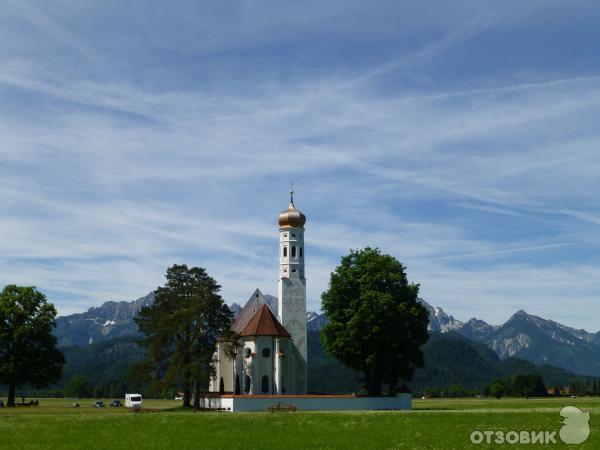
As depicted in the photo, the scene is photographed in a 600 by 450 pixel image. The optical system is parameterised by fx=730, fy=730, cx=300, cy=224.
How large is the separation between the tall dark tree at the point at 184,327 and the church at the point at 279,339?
338 centimetres

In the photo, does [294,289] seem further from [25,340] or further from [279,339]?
[25,340]

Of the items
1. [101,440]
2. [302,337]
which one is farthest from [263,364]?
[101,440]

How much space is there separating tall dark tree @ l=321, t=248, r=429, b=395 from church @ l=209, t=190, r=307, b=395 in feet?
28.0

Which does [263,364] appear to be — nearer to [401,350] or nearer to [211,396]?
[211,396]

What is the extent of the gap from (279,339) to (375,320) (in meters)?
14.8

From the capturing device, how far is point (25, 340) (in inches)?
2756

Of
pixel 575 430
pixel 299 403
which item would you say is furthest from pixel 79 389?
pixel 575 430

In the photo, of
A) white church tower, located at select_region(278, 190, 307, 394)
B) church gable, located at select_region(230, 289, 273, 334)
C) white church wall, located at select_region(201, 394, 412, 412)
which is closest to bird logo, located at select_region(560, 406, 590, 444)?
white church wall, located at select_region(201, 394, 412, 412)

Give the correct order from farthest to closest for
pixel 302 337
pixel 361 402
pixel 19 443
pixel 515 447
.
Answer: pixel 302 337, pixel 361 402, pixel 19 443, pixel 515 447

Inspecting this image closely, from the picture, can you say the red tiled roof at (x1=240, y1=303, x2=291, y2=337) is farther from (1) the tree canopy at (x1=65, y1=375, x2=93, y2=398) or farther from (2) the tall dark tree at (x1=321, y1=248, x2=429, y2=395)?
(1) the tree canopy at (x1=65, y1=375, x2=93, y2=398)

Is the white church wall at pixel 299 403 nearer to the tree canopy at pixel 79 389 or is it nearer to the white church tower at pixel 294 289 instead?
the white church tower at pixel 294 289

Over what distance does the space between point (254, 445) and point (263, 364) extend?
48.9 m

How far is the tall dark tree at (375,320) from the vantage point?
65.6 m

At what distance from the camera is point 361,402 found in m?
63.3
